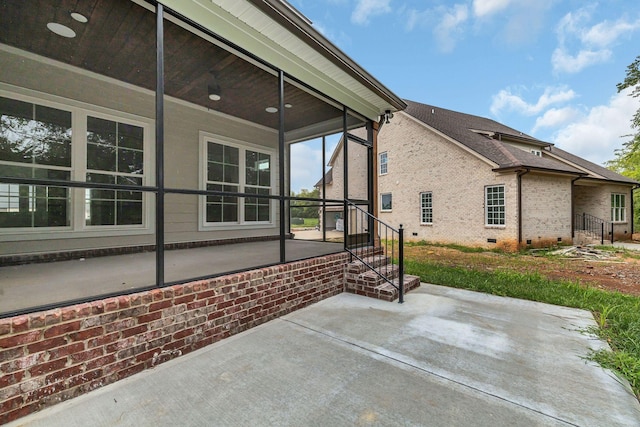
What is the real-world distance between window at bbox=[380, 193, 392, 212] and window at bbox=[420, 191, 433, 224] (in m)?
2.08

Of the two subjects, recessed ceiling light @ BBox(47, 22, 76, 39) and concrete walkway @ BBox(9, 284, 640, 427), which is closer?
concrete walkway @ BBox(9, 284, 640, 427)

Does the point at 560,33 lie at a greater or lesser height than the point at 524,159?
greater

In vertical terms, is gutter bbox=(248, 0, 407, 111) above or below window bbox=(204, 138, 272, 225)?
above

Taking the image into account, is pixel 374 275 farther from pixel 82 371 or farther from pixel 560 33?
pixel 560 33

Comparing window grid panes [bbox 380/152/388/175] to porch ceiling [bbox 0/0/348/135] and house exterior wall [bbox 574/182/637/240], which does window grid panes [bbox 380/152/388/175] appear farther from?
porch ceiling [bbox 0/0/348/135]

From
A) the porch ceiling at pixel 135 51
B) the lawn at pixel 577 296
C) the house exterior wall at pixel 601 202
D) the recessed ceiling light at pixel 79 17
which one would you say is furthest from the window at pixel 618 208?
the recessed ceiling light at pixel 79 17

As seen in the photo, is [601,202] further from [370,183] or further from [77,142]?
[77,142]

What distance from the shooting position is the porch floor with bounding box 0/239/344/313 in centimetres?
228

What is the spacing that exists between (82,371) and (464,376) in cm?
299

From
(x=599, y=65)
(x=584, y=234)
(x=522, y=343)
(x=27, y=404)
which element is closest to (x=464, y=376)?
(x=522, y=343)

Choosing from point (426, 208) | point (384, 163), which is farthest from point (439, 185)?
point (384, 163)

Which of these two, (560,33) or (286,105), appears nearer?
(286,105)

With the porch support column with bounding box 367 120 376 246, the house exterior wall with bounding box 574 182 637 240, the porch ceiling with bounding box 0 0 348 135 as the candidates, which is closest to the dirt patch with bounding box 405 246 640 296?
the porch support column with bounding box 367 120 376 246

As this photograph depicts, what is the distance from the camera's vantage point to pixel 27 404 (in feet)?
5.84
